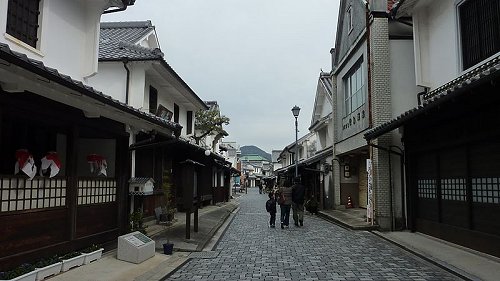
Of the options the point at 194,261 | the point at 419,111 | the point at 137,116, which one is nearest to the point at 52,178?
the point at 137,116

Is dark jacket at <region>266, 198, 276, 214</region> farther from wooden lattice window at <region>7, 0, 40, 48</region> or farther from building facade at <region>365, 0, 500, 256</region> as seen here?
wooden lattice window at <region>7, 0, 40, 48</region>

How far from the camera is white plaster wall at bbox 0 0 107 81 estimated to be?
10300 mm

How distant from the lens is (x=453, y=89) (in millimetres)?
9234

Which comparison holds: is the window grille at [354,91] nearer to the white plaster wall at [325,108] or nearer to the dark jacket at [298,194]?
the dark jacket at [298,194]

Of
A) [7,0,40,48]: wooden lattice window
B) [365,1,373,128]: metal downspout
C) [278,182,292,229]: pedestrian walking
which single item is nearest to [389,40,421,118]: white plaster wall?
[365,1,373,128]: metal downspout

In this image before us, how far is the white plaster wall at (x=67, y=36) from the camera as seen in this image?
10300 millimetres

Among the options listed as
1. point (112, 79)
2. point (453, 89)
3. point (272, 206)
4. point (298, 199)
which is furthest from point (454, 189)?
point (112, 79)

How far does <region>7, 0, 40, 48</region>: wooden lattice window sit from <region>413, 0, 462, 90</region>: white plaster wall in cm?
1182

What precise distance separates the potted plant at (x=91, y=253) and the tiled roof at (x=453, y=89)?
8494mm

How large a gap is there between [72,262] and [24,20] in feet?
19.2

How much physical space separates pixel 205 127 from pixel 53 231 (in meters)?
22.5

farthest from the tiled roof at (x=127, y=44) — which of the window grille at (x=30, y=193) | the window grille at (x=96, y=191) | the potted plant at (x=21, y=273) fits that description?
the potted plant at (x=21, y=273)

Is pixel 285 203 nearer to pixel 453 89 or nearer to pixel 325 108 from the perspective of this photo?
pixel 453 89

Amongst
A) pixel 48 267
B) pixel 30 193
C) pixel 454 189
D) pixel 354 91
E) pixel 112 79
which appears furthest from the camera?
pixel 354 91
